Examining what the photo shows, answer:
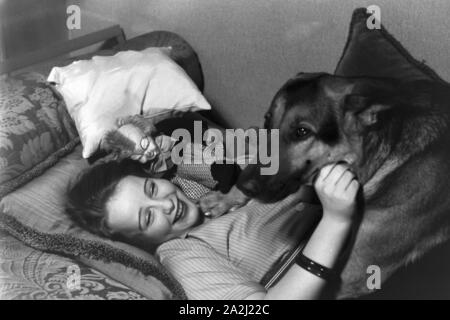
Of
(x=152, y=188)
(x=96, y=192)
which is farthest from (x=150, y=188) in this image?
(x=96, y=192)

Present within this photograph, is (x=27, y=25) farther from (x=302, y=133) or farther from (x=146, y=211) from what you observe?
(x=302, y=133)

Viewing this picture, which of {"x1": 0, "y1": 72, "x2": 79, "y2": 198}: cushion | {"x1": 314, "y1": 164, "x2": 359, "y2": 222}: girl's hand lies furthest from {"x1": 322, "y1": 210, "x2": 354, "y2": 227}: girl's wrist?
{"x1": 0, "y1": 72, "x2": 79, "y2": 198}: cushion

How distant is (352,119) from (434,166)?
22 cm

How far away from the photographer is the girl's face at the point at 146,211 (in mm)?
1151

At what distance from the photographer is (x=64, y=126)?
1.37 m

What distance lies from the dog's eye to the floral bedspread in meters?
0.51

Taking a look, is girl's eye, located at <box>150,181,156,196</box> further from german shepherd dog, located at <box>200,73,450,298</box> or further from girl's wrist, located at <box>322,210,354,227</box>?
girl's wrist, located at <box>322,210,354,227</box>

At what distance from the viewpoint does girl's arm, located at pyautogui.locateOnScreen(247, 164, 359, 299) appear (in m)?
1.03

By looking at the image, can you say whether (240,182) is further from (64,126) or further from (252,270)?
(64,126)

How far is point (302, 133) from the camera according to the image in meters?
1.17

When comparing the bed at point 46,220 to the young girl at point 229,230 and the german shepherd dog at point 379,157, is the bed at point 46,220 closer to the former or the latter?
the young girl at point 229,230

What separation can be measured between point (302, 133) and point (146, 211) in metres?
0.40

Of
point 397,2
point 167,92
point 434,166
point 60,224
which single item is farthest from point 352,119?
point 60,224
